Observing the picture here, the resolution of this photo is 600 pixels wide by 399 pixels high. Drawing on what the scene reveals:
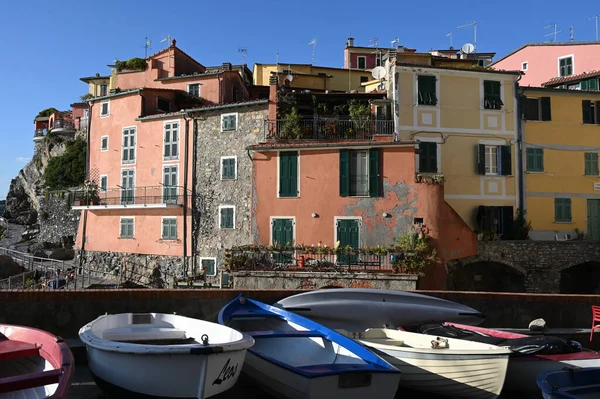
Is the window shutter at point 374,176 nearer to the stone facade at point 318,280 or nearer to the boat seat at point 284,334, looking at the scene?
the stone facade at point 318,280

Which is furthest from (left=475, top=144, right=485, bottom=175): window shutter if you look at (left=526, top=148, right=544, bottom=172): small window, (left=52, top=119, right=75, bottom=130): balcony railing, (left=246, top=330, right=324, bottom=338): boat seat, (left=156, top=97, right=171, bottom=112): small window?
(left=52, top=119, right=75, bottom=130): balcony railing

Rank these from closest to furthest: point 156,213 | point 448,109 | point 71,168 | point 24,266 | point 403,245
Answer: point 403,245
point 448,109
point 156,213
point 24,266
point 71,168

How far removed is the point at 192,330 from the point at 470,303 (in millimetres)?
6348

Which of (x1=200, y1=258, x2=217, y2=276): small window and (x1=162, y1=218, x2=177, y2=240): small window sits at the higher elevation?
(x1=162, y1=218, x2=177, y2=240): small window

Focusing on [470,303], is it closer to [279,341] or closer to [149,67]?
[279,341]

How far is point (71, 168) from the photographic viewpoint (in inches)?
1698

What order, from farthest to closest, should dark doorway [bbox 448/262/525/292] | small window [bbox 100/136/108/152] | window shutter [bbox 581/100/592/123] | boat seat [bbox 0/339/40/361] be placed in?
small window [bbox 100/136/108/152]
window shutter [bbox 581/100/592/123]
dark doorway [bbox 448/262/525/292]
boat seat [bbox 0/339/40/361]

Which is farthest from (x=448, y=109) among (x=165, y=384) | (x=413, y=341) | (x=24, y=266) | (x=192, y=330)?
(x=24, y=266)

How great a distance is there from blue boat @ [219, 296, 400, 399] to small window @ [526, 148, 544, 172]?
58.0 feet

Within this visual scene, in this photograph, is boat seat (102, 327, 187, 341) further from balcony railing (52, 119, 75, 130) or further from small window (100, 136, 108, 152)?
balcony railing (52, 119, 75, 130)

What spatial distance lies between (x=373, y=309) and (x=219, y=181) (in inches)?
658

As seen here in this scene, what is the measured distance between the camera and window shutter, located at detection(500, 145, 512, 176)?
883 inches

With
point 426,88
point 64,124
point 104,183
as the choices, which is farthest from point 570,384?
point 64,124

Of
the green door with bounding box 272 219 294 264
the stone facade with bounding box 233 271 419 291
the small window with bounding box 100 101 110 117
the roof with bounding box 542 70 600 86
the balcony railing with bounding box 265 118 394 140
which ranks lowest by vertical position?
the stone facade with bounding box 233 271 419 291
